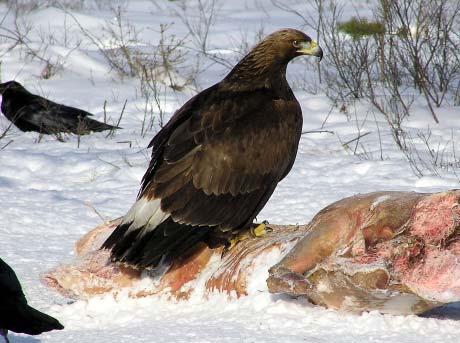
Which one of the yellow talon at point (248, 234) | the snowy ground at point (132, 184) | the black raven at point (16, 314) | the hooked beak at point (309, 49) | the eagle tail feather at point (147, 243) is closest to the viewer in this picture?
the black raven at point (16, 314)

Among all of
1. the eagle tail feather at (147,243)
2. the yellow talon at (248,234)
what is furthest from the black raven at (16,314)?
the yellow talon at (248,234)

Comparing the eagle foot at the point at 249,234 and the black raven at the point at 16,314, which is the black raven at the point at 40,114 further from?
the black raven at the point at 16,314

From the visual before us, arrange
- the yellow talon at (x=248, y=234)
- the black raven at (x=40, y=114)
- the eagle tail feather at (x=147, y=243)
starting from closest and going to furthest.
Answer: the eagle tail feather at (x=147, y=243) → the yellow talon at (x=248, y=234) → the black raven at (x=40, y=114)

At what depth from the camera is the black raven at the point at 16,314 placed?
4098mm

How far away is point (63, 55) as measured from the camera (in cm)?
1218

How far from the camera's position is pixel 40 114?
32.3 feet

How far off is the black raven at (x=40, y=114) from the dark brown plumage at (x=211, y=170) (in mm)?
3977

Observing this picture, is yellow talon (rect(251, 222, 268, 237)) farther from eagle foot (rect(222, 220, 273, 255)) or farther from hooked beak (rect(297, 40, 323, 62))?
hooked beak (rect(297, 40, 323, 62))

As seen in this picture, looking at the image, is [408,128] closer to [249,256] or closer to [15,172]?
[15,172]

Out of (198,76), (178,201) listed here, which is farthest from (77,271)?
(198,76)

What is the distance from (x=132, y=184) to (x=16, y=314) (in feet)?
12.1

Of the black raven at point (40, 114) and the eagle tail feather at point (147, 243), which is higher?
the eagle tail feather at point (147, 243)

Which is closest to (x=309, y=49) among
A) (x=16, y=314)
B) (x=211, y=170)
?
(x=211, y=170)

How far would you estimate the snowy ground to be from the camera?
442cm
